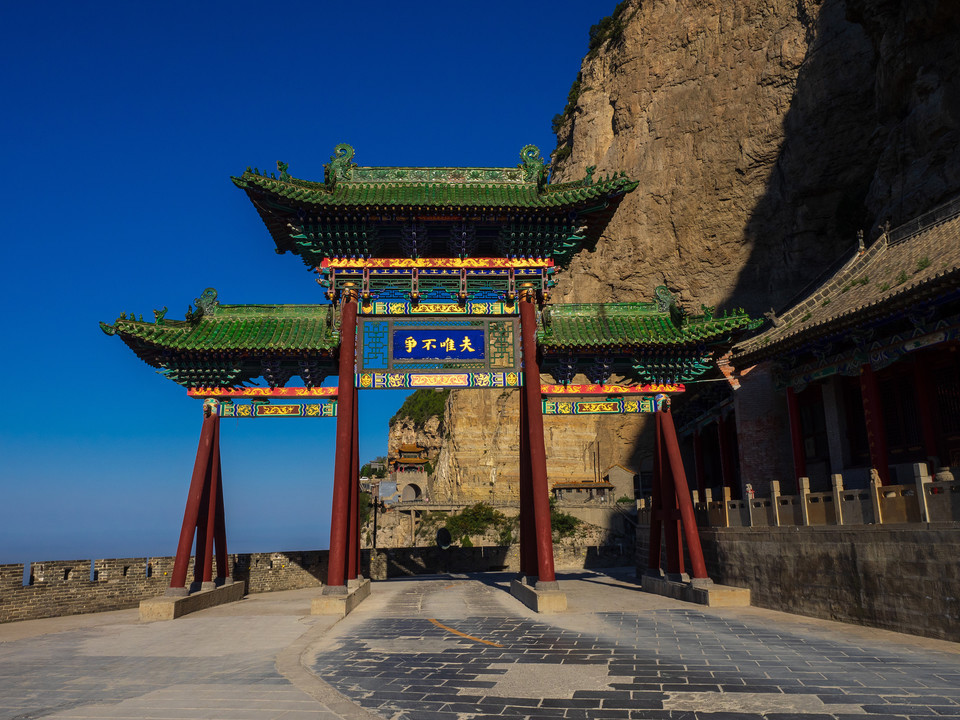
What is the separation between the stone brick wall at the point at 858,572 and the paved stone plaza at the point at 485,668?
1.47ft

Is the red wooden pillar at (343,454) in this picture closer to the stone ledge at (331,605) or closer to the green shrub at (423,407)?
the stone ledge at (331,605)

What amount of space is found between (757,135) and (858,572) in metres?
33.4

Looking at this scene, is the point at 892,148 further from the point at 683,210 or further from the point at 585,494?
the point at 585,494

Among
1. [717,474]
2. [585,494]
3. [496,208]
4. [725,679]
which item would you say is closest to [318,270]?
[496,208]

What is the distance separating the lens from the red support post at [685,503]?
1435cm

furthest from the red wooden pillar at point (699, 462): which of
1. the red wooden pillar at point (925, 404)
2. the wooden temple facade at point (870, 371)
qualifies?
the red wooden pillar at point (925, 404)

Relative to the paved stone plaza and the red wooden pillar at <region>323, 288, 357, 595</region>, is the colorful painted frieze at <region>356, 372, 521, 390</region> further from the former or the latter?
the paved stone plaza

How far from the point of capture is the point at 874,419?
15469mm

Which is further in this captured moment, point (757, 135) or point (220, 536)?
point (757, 135)

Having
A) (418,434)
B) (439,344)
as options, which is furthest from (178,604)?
(418,434)

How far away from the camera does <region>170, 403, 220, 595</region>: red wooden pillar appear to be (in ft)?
47.7

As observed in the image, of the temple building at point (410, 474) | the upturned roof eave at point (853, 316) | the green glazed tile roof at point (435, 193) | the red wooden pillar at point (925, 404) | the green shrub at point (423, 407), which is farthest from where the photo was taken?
the green shrub at point (423, 407)

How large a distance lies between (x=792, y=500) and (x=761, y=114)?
1261 inches

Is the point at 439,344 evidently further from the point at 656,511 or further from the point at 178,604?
the point at 178,604
